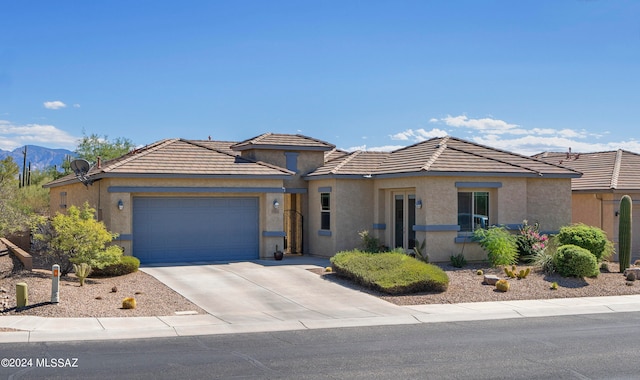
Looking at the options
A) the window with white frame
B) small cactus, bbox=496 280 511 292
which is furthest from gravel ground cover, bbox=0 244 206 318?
the window with white frame

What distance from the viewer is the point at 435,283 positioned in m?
17.6

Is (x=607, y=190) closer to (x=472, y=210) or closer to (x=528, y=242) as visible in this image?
(x=528, y=242)

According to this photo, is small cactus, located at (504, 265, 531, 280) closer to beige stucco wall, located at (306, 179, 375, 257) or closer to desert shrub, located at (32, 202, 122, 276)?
beige stucco wall, located at (306, 179, 375, 257)

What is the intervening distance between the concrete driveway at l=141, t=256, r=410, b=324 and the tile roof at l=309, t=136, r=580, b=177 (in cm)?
457

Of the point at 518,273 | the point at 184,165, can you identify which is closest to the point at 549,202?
the point at 518,273

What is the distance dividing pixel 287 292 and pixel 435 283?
3803 millimetres

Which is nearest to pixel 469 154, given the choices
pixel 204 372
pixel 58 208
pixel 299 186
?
pixel 299 186

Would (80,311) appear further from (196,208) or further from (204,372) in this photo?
(196,208)

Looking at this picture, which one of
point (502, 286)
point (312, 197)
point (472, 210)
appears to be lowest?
point (502, 286)

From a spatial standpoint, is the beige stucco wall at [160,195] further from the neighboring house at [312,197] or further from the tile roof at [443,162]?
the tile roof at [443,162]

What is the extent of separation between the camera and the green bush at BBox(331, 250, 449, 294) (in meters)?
17.4

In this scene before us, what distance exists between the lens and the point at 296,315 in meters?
14.9

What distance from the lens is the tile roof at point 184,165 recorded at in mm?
22328

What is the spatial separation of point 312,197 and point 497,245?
789 centimetres
